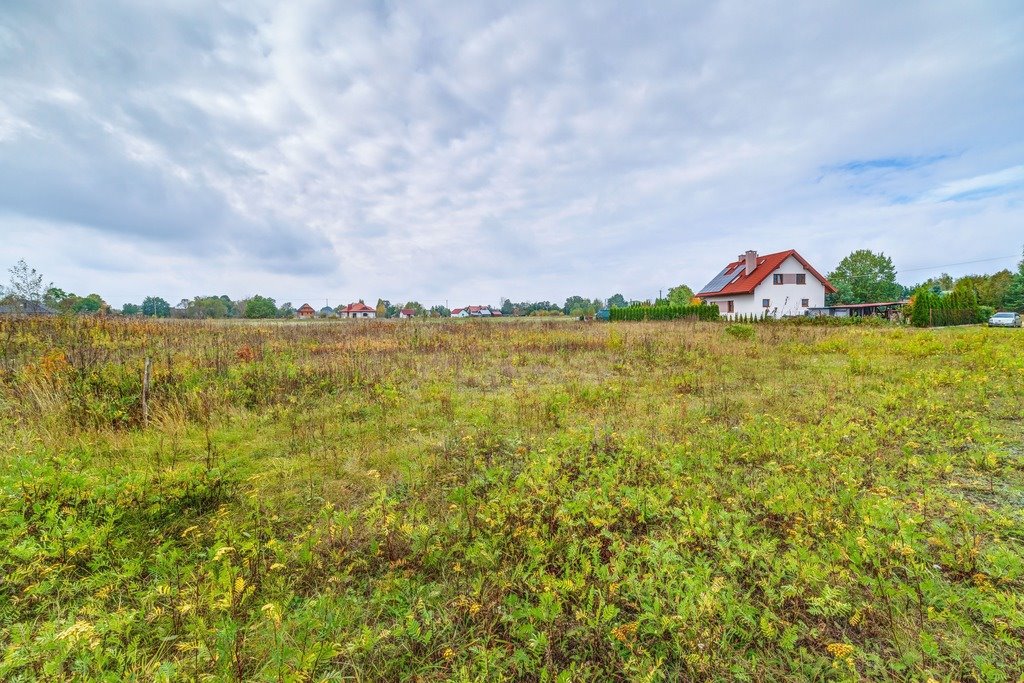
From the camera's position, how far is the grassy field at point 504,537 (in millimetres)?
2064

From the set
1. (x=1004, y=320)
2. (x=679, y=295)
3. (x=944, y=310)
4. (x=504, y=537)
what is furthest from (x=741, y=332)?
(x=679, y=295)

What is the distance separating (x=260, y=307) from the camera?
7125 centimetres

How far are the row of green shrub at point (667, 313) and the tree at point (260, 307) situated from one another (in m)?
60.8

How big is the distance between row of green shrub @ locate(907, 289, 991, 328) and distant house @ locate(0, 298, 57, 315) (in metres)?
42.0

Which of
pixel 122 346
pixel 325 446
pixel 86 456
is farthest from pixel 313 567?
pixel 122 346

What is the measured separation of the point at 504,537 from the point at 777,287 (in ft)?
128

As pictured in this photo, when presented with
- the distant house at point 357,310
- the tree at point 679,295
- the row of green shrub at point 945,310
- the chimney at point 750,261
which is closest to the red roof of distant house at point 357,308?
the distant house at point 357,310

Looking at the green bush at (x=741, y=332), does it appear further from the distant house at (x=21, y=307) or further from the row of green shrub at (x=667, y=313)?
the distant house at (x=21, y=307)

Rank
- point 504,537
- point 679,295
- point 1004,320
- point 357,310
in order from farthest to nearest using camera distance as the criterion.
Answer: point 357,310 → point 679,295 → point 1004,320 → point 504,537

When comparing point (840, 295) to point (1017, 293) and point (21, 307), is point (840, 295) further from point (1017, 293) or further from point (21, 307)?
point (21, 307)

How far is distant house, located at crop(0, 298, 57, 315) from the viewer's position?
11.5m

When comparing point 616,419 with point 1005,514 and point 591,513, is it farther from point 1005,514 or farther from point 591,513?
point 1005,514

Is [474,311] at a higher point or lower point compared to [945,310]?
higher

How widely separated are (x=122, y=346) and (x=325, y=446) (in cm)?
876
